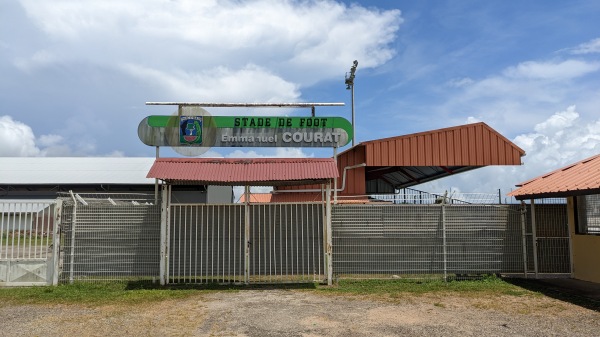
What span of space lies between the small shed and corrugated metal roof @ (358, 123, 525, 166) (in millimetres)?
6672

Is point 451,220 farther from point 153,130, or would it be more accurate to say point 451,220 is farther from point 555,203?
point 153,130

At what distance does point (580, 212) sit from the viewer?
11438 mm

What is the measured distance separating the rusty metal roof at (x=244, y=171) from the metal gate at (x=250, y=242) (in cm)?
79

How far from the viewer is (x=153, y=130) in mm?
11938

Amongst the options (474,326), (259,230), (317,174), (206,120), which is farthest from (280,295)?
(206,120)

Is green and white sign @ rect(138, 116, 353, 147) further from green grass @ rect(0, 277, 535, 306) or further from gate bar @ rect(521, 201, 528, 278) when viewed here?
gate bar @ rect(521, 201, 528, 278)

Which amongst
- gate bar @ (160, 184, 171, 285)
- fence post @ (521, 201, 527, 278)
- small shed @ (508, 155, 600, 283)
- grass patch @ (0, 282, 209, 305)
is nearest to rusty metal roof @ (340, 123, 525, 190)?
small shed @ (508, 155, 600, 283)

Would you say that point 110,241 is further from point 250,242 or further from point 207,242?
point 250,242

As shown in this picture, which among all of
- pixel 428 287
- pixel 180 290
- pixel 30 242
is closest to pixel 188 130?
pixel 180 290

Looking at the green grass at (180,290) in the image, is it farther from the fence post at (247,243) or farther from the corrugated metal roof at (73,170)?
the corrugated metal roof at (73,170)

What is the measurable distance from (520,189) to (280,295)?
7146mm

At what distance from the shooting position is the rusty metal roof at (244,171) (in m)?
10.6

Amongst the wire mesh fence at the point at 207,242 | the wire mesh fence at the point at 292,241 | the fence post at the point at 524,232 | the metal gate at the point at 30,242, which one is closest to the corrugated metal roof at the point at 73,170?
the metal gate at the point at 30,242

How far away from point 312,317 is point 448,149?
1291 cm
